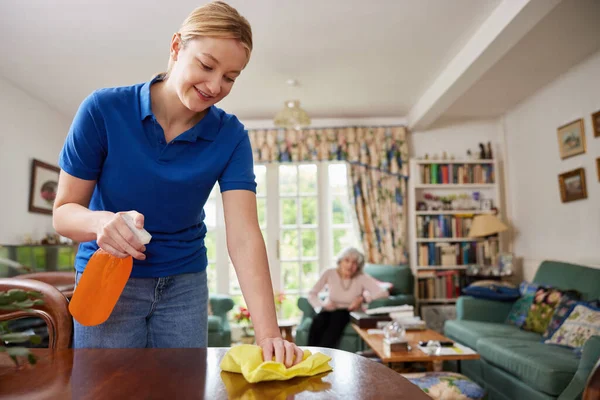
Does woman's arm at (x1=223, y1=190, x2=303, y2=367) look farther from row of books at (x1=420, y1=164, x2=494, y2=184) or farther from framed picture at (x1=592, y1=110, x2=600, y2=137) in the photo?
row of books at (x1=420, y1=164, x2=494, y2=184)

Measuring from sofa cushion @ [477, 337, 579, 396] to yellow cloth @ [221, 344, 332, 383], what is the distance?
2482mm

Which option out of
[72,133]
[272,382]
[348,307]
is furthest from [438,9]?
[272,382]

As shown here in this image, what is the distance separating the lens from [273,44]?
390cm

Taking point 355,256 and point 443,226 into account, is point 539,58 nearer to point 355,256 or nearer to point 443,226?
point 443,226

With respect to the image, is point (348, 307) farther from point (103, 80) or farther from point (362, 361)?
point (362, 361)

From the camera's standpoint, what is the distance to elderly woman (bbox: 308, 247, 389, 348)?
455 cm

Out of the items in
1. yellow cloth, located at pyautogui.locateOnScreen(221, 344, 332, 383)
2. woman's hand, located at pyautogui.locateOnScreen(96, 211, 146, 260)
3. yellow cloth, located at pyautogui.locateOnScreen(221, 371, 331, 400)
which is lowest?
yellow cloth, located at pyautogui.locateOnScreen(221, 371, 331, 400)

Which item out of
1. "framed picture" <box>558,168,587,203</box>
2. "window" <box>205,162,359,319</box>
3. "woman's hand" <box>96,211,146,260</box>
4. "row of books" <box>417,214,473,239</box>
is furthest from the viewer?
"window" <box>205,162,359,319</box>

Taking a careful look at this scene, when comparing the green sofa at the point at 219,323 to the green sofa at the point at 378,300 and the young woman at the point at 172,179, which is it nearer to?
the green sofa at the point at 378,300

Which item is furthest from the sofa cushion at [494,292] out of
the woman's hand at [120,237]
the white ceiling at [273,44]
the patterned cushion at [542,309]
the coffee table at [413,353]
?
the woman's hand at [120,237]

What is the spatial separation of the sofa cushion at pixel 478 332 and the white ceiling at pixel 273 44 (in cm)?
225

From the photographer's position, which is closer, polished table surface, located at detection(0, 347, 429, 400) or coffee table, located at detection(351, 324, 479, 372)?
polished table surface, located at detection(0, 347, 429, 400)

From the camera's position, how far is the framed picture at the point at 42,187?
4.96 m

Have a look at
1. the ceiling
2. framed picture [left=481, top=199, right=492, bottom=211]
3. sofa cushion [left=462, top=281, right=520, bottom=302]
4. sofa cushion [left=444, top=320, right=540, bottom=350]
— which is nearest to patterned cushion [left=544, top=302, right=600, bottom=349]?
sofa cushion [left=444, top=320, right=540, bottom=350]
